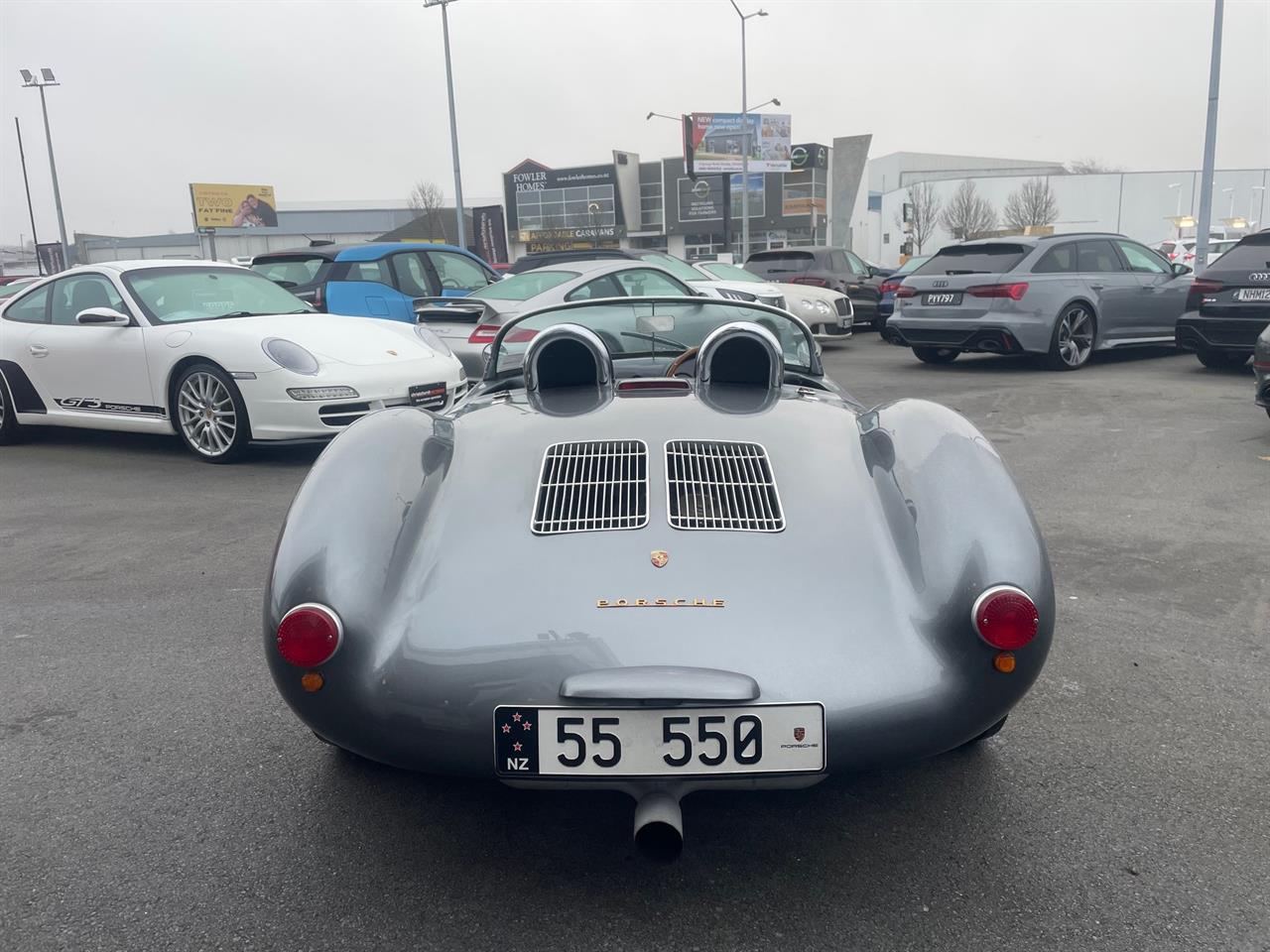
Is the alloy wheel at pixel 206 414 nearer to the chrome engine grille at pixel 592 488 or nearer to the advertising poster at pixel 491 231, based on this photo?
the chrome engine grille at pixel 592 488

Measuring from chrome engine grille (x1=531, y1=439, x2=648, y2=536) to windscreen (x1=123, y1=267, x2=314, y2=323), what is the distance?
526cm

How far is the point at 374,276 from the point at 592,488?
26.6ft

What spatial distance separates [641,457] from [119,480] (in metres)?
5.11

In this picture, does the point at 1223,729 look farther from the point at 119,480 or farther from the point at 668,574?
the point at 119,480

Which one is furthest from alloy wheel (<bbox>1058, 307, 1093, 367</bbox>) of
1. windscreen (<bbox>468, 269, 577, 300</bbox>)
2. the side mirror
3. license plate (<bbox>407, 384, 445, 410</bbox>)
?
the side mirror

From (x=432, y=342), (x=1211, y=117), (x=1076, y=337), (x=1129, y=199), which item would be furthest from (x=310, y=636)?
(x=1129, y=199)

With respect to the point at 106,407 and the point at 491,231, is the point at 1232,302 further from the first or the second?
the point at 491,231

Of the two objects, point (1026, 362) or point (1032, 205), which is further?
point (1032, 205)

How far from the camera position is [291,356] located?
659cm

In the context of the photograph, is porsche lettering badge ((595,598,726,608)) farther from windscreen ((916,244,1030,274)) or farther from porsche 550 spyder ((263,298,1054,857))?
windscreen ((916,244,1030,274))

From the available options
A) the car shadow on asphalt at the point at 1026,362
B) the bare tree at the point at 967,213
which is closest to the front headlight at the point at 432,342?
the car shadow on asphalt at the point at 1026,362

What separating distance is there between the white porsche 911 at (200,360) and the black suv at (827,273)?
368 inches

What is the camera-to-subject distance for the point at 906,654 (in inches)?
83.0

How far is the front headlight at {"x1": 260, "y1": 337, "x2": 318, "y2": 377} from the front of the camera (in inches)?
257
